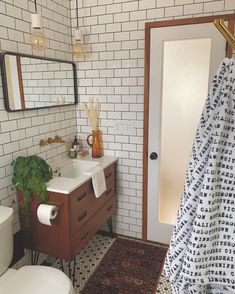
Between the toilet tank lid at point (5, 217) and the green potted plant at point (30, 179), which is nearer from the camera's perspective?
the toilet tank lid at point (5, 217)

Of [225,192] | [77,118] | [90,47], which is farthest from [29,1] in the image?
[225,192]

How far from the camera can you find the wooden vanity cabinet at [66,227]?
180 centimetres

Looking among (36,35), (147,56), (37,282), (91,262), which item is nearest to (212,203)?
(37,282)

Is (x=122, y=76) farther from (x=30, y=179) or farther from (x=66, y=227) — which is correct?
(x=66, y=227)

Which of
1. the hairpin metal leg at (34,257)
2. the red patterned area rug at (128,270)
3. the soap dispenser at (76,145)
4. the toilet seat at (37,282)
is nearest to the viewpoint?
the toilet seat at (37,282)

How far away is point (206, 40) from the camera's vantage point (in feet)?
6.77

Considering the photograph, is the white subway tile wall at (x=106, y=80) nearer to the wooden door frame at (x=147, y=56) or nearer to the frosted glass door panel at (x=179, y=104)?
the wooden door frame at (x=147, y=56)

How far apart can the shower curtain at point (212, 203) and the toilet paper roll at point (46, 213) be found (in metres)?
1.05

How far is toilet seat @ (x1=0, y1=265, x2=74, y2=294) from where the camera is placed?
141 cm

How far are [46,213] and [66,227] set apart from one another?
207 millimetres

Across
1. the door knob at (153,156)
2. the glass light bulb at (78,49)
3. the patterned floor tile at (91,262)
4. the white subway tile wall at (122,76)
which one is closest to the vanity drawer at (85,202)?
the white subway tile wall at (122,76)

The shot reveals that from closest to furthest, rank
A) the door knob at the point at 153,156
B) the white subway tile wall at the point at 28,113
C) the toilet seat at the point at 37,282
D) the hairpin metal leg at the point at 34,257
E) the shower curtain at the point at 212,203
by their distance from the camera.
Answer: the shower curtain at the point at 212,203 → the toilet seat at the point at 37,282 → the white subway tile wall at the point at 28,113 → the hairpin metal leg at the point at 34,257 → the door knob at the point at 153,156

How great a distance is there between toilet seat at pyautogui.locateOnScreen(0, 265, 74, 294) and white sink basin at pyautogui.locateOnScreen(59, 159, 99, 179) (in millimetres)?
984

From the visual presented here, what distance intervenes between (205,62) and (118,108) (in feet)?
2.92
